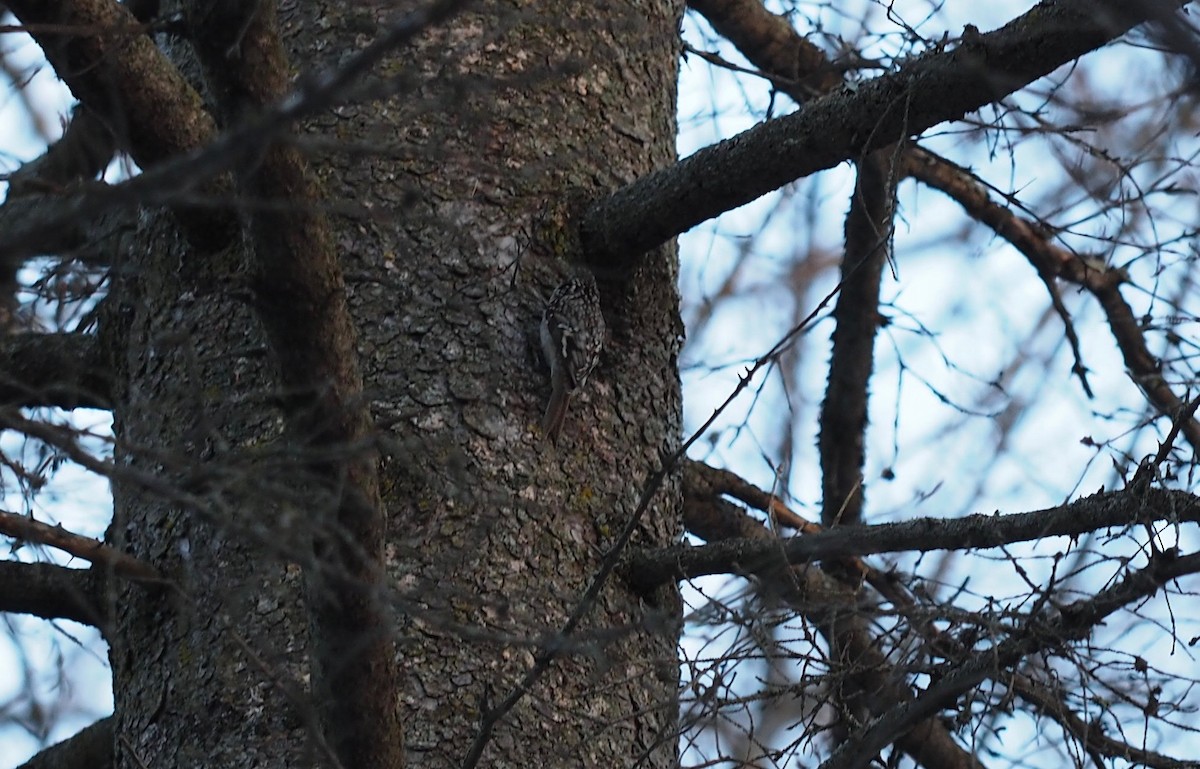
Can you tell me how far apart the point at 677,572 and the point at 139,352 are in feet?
4.01

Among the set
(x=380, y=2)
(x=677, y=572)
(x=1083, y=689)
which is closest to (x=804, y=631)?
(x=677, y=572)

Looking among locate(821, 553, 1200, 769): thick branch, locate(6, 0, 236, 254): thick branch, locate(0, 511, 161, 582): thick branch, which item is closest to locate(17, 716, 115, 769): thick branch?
locate(0, 511, 161, 582): thick branch

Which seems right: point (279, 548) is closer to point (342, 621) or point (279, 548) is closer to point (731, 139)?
point (342, 621)

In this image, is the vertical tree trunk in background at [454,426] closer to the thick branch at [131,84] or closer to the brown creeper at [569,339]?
the brown creeper at [569,339]

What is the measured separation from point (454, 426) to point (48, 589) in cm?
86

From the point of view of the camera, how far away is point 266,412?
3.00m

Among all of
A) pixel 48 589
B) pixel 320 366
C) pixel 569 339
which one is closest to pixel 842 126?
pixel 569 339

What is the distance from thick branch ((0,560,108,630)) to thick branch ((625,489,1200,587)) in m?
1.06

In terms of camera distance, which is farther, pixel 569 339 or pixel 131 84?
pixel 569 339

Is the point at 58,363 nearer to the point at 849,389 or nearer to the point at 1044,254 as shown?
the point at 849,389

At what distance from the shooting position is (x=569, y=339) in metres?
3.20

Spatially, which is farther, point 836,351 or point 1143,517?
point 836,351

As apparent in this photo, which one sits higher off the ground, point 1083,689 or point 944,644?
point 944,644

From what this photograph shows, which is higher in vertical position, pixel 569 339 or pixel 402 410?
pixel 569 339
